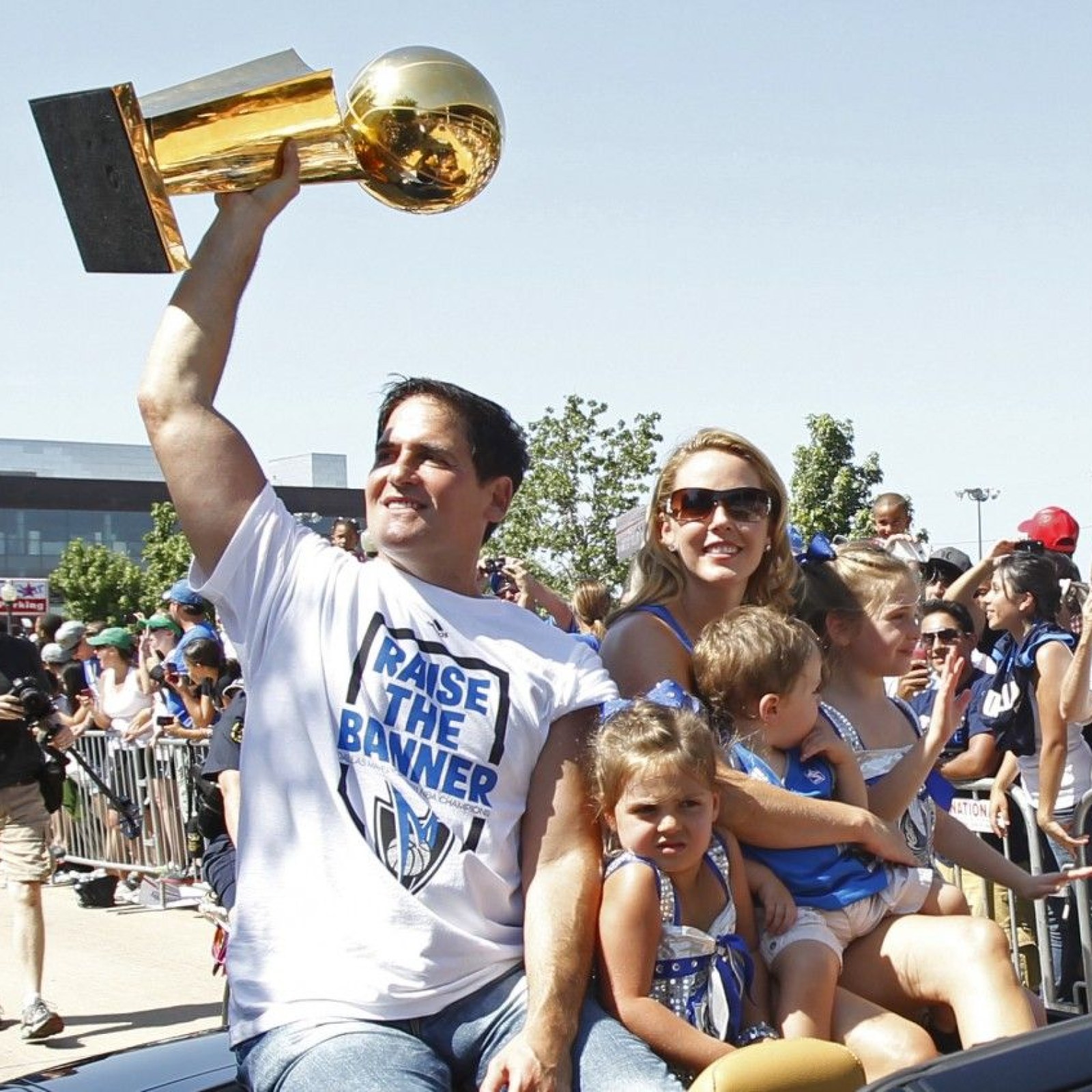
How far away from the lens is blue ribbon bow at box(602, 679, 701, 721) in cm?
288

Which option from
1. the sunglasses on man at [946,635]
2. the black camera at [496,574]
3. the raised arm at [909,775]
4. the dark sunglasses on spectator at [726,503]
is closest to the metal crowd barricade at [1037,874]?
the sunglasses on man at [946,635]

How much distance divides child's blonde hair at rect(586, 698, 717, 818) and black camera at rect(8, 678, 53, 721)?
16.8ft

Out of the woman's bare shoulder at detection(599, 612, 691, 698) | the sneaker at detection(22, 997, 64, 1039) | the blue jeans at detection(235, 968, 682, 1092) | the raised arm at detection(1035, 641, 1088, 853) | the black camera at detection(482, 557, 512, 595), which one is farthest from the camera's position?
the black camera at detection(482, 557, 512, 595)

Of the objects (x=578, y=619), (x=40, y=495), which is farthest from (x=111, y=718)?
(x=40, y=495)

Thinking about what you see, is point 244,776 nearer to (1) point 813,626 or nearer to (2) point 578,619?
(1) point 813,626

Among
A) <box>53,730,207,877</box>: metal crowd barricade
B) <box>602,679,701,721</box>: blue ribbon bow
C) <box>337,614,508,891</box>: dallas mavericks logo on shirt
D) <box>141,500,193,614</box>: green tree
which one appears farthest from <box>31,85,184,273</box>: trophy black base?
<box>141,500,193,614</box>: green tree

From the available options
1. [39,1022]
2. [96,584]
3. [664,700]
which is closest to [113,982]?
[39,1022]

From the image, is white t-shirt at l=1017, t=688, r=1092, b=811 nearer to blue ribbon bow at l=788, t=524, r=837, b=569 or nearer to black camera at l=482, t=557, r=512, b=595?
blue ribbon bow at l=788, t=524, r=837, b=569

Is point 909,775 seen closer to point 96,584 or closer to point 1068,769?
point 1068,769

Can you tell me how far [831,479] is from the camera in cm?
2766

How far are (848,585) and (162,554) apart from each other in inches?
2350

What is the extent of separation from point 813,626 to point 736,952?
1.10 metres

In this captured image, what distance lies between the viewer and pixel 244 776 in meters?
2.74

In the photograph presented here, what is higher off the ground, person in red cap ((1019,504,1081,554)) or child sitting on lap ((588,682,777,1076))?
person in red cap ((1019,504,1081,554))
